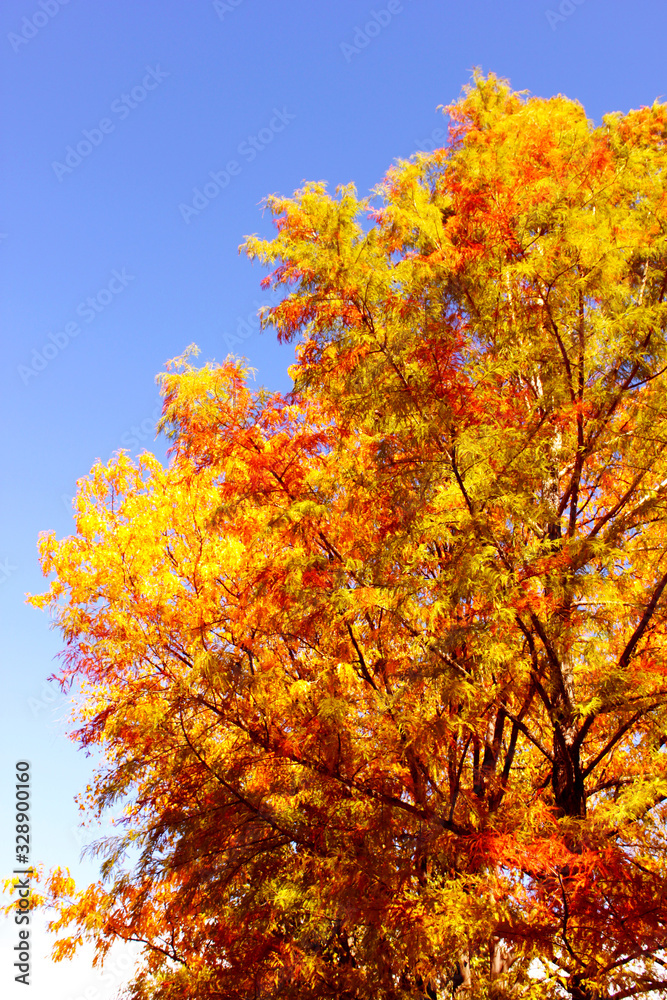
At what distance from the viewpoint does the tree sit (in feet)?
15.9

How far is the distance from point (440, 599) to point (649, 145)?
5.31 meters

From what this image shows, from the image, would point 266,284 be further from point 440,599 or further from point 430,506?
point 440,599

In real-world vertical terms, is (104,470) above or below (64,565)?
above

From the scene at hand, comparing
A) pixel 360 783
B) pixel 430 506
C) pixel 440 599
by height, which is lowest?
pixel 360 783

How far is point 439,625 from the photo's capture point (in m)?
5.59

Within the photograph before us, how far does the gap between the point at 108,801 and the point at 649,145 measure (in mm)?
7869

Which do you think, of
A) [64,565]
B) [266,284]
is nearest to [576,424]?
[266,284]

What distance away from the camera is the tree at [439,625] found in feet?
15.9

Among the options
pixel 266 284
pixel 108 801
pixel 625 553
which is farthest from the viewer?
pixel 266 284

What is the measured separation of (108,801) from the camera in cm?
607

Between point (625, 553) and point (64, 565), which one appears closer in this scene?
point (625, 553)

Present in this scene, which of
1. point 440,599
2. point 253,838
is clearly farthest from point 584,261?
point 253,838

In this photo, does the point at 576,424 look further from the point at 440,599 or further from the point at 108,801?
the point at 108,801

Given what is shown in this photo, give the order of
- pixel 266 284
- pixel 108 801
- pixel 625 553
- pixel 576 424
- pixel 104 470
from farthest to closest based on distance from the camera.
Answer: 1. pixel 104 470
2. pixel 266 284
3. pixel 108 801
4. pixel 576 424
5. pixel 625 553
